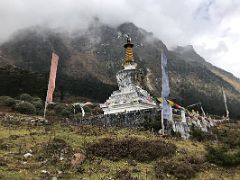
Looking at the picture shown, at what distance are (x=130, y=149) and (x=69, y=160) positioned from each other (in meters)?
4.61

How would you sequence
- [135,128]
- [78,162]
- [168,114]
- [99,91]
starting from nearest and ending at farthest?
[78,162] → [168,114] → [135,128] → [99,91]

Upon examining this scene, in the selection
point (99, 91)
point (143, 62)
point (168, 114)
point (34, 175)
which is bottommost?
point (34, 175)

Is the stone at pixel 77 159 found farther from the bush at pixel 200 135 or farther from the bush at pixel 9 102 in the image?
the bush at pixel 9 102

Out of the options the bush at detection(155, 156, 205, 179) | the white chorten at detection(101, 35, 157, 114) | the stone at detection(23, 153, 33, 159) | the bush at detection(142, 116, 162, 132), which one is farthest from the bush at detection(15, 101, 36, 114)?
the bush at detection(155, 156, 205, 179)

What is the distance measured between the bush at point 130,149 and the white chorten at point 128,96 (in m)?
24.6

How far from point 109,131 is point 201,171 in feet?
33.9

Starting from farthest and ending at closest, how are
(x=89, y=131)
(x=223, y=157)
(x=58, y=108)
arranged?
1. (x=58, y=108)
2. (x=89, y=131)
3. (x=223, y=157)

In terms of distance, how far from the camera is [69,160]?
22.5 m

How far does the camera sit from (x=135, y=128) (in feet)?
121

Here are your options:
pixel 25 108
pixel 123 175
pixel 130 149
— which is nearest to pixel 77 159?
pixel 123 175

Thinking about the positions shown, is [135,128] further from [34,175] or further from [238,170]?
[34,175]

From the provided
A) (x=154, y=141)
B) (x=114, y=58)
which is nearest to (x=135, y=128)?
(x=154, y=141)

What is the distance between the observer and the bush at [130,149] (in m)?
24.7

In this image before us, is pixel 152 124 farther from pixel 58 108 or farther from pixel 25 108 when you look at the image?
pixel 58 108
